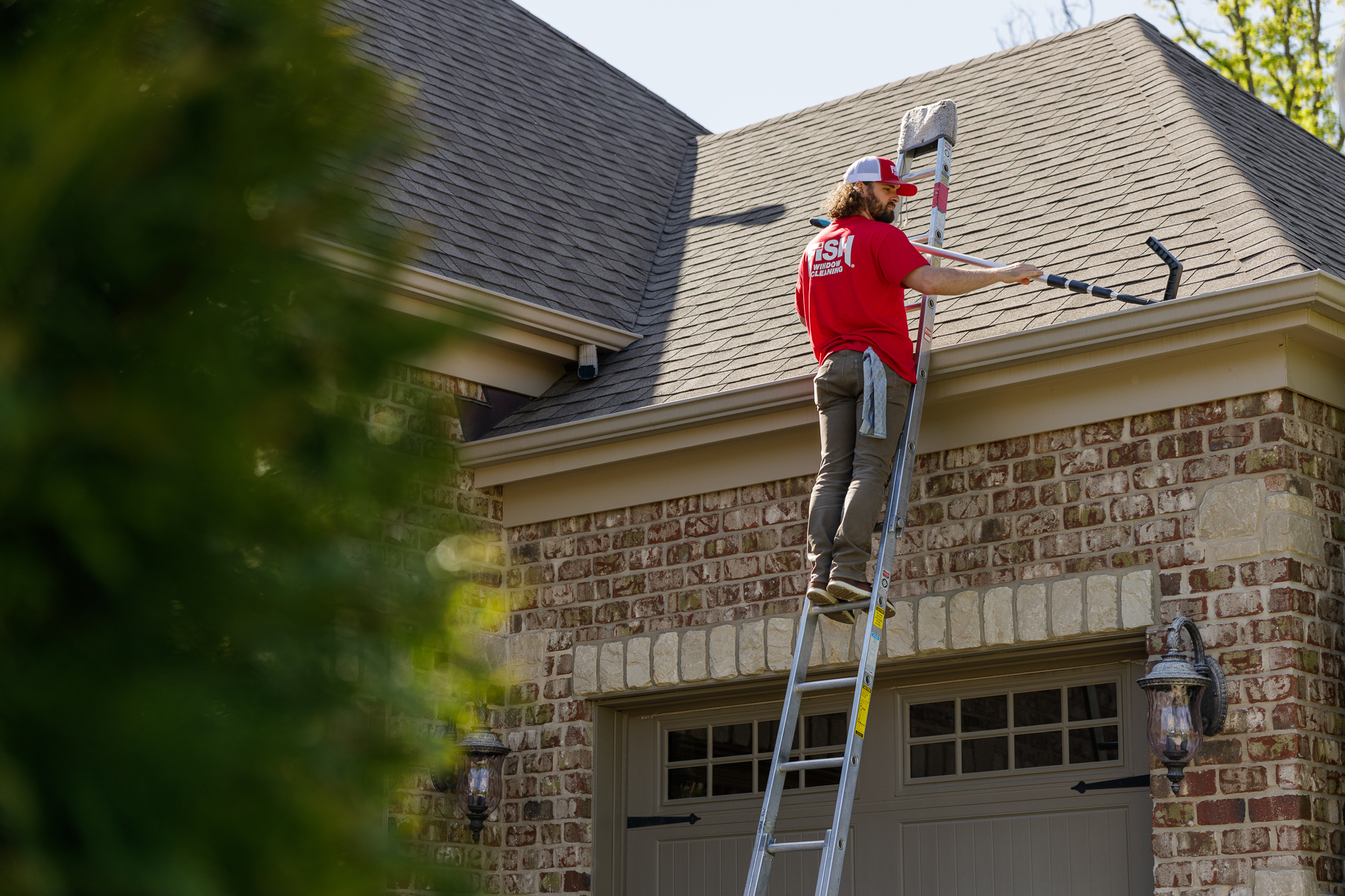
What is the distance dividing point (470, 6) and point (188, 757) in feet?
41.4

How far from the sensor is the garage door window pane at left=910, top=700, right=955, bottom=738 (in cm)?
707

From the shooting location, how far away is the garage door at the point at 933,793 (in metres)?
6.49

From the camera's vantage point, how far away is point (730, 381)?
7.76m

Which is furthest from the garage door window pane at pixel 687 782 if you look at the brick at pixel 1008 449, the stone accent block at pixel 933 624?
the brick at pixel 1008 449

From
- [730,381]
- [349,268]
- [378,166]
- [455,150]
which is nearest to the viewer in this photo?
[349,268]

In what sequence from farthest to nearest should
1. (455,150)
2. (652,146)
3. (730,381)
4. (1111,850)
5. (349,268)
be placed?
(652,146)
(455,150)
(730,381)
(1111,850)
(349,268)

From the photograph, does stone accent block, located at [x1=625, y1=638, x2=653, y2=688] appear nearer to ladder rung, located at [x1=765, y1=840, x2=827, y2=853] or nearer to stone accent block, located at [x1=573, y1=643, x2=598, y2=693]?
stone accent block, located at [x1=573, y1=643, x2=598, y2=693]

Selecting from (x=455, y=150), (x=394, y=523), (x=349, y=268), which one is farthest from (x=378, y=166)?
(x=455, y=150)

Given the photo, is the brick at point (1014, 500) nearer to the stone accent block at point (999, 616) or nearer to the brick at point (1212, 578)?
the stone accent block at point (999, 616)

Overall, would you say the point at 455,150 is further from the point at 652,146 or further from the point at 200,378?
the point at 200,378

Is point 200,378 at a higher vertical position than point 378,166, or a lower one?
lower

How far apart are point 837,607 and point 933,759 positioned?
1224mm

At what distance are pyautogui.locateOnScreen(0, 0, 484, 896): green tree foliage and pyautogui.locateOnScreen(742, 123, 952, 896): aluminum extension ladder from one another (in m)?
4.77

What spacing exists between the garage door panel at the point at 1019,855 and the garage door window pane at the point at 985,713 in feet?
1.38
